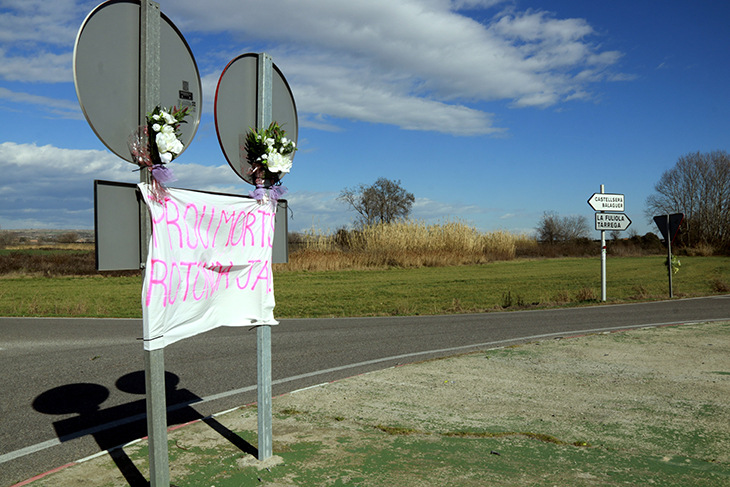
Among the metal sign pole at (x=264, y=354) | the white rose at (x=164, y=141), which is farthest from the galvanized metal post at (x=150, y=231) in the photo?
the metal sign pole at (x=264, y=354)

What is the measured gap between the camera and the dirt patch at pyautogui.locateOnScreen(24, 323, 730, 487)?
339 cm

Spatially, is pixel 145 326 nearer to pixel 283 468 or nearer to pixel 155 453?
pixel 155 453

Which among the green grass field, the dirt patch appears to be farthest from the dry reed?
the dirt patch

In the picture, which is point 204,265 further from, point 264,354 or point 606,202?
point 606,202

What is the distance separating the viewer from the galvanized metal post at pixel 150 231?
9.86 feet

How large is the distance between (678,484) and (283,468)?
2496 millimetres

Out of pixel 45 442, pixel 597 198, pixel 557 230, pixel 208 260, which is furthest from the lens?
pixel 557 230

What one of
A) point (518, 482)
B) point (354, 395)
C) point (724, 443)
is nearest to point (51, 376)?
point (354, 395)

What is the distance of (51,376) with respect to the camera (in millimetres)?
6562

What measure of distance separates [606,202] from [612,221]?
63cm

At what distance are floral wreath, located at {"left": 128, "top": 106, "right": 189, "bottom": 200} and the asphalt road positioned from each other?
8.10 feet

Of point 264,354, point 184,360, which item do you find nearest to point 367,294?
point 184,360

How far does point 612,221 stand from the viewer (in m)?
16.2

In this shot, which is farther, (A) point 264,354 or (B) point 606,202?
(B) point 606,202
